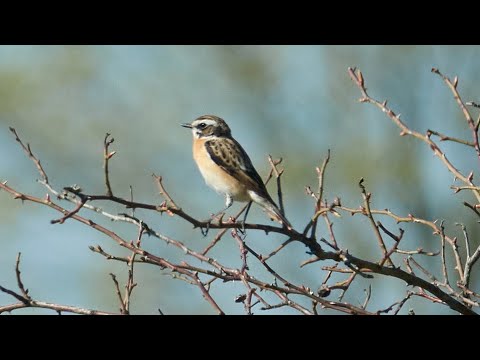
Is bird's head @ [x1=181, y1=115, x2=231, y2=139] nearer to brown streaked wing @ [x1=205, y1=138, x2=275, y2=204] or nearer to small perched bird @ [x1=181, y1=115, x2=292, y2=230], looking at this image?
small perched bird @ [x1=181, y1=115, x2=292, y2=230]

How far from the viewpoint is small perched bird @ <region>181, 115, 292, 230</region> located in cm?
598

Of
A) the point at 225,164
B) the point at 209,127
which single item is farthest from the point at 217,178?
the point at 209,127

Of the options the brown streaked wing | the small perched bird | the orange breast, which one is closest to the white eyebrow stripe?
the small perched bird

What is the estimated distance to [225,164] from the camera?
6.35m

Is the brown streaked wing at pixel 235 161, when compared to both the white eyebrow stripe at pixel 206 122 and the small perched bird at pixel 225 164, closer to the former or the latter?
the small perched bird at pixel 225 164

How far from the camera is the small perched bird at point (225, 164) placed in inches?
235

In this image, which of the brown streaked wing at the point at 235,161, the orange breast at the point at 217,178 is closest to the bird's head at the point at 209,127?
the brown streaked wing at the point at 235,161

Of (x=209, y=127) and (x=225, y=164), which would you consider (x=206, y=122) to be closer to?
(x=209, y=127)
